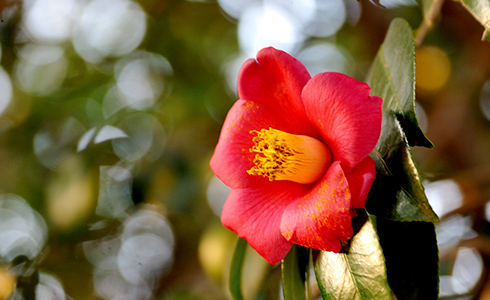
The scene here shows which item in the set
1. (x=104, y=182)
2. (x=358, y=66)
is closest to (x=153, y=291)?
(x=104, y=182)

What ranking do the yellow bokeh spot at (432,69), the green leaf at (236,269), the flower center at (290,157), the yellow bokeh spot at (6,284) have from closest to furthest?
the flower center at (290,157) → the green leaf at (236,269) → the yellow bokeh spot at (6,284) → the yellow bokeh spot at (432,69)

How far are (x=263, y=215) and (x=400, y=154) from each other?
0.59ft

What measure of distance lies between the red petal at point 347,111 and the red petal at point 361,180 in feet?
0.04

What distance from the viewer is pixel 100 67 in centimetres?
162

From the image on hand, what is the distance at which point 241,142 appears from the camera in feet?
1.68

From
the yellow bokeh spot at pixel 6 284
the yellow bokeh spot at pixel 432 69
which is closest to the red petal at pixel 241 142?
the yellow bokeh spot at pixel 6 284

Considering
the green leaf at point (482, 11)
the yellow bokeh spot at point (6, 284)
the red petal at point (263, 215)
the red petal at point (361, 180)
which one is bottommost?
the yellow bokeh spot at point (6, 284)

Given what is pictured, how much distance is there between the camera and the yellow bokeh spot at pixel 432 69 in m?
1.40

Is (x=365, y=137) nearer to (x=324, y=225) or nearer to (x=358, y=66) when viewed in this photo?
(x=324, y=225)

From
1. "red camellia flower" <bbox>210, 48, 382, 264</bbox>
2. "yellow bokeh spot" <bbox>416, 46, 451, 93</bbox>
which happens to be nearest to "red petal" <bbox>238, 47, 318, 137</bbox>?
"red camellia flower" <bbox>210, 48, 382, 264</bbox>

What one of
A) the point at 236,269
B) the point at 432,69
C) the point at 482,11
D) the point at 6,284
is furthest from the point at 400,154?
the point at 432,69

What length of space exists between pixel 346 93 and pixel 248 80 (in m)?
0.14

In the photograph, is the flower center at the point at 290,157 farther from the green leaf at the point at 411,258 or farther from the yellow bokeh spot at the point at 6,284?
the yellow bokeh spot at the point at 6,284

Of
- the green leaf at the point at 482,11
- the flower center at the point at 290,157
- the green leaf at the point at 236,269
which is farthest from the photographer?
the green leaf at the point at 236,269
